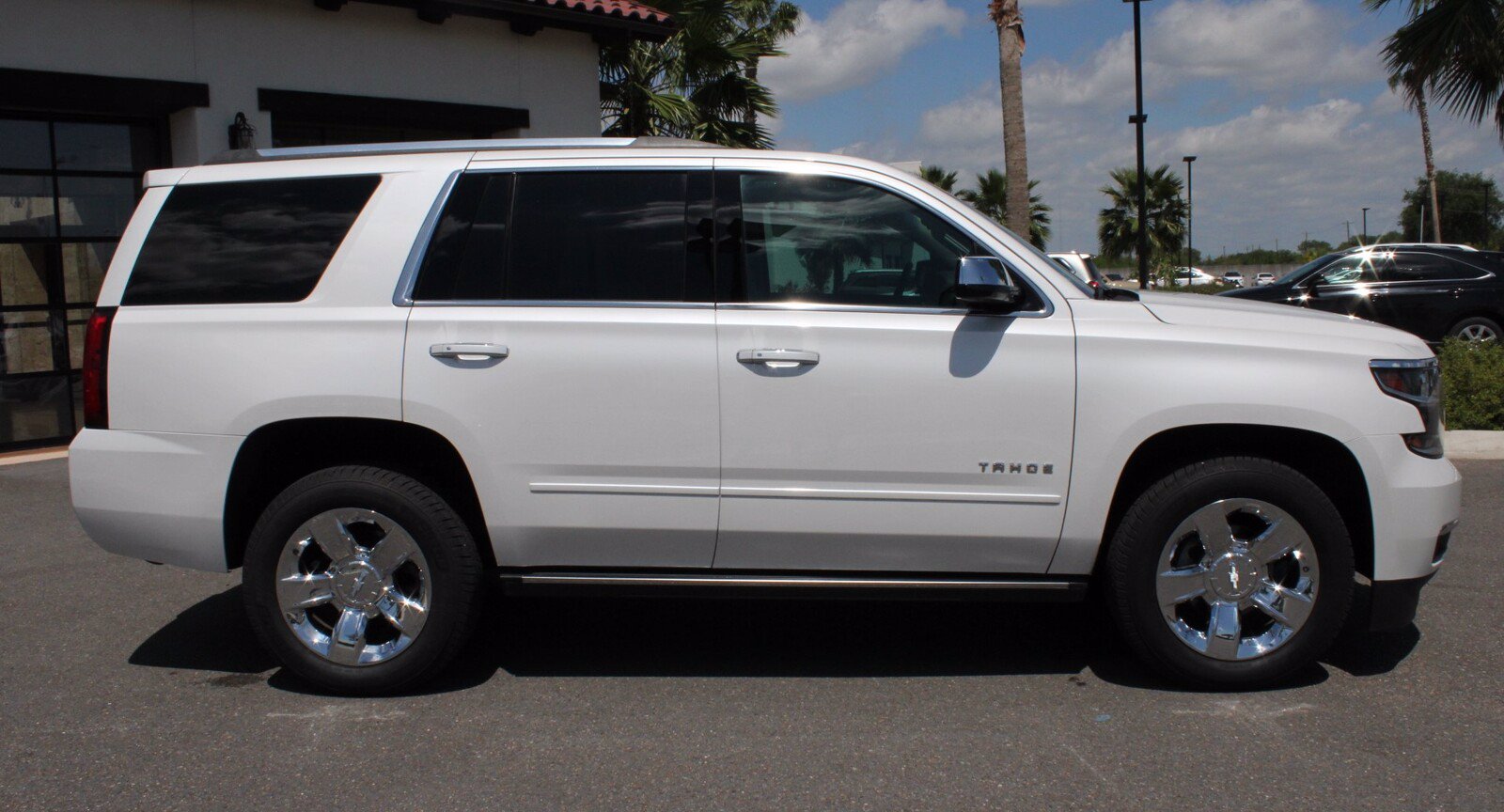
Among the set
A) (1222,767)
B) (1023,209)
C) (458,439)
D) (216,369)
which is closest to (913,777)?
(1222,767)

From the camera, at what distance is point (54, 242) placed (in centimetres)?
1042

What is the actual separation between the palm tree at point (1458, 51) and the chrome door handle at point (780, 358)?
13819mm

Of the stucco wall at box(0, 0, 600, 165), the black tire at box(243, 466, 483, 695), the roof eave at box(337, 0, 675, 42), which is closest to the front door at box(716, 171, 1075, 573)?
the black tire at box(243, 466, 483, 695)

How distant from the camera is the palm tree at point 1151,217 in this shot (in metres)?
51.1

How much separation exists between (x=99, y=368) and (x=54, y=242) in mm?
7290

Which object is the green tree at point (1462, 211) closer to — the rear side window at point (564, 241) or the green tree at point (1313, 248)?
the green tree at point (1313, 248)

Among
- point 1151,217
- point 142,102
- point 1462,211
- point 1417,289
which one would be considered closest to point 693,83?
point 142,102

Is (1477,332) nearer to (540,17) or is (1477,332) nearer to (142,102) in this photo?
(540,17)

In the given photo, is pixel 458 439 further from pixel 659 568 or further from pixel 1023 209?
pixel 1023 209

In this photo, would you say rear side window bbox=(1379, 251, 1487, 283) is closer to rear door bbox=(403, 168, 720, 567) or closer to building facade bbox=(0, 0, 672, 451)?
building facade bbox=(0, 0, 672, 451)

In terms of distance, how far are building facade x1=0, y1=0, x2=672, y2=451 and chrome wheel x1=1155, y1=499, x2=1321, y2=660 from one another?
9.28m

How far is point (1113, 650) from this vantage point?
4754mm

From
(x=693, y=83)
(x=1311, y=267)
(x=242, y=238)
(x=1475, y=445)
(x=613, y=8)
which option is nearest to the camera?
(x=242, y=238)

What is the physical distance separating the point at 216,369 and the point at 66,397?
7788 mm
